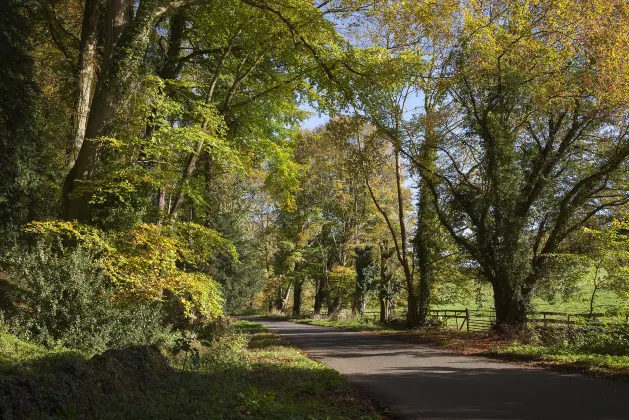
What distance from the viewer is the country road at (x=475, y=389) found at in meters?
6.24

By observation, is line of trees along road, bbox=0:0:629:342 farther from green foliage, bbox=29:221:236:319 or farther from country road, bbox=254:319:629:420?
country road, bbox=254:319:629:420

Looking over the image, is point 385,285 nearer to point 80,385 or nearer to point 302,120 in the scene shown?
point 302,120

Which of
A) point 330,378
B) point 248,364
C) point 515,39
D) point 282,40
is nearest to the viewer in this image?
point 330,378

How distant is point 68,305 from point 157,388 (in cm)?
446

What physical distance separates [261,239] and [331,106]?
3329 cm

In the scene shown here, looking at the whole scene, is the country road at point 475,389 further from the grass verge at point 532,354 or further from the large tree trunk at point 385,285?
the large tree trunk at point 385,285

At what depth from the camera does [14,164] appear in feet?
56.3

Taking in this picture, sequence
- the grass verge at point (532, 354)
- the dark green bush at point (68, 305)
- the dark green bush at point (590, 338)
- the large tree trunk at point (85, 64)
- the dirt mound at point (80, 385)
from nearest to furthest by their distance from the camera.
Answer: the dirt mound at point (80, 385) → the dark green bush at point (68, 305) → the grass verge at point (532, 354) → the dark green bush at point (590, 338) → the large tree trunk at point (85, 64)

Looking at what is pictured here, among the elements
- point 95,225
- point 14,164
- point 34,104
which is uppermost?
point 34,104

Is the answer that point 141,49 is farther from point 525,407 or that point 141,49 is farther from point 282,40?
point 525,407

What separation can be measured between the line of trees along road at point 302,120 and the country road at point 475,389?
4.16 meters

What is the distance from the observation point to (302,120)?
1961 cm

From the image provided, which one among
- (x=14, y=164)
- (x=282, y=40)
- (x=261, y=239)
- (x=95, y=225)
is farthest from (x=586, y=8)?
(x=261, y=239)

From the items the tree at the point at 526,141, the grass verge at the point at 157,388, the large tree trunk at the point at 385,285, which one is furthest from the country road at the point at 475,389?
the large tree trunk at the point at 385,285
